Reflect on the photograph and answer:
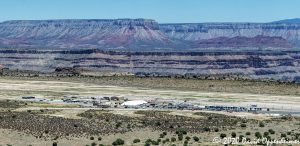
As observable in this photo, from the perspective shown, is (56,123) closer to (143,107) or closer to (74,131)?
(74,131)

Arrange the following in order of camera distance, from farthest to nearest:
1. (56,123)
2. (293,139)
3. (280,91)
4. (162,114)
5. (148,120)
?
(280,91) < (162,114) < (148,120) < (56,123) < (293,139)

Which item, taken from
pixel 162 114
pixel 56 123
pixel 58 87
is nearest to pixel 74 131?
pixel 56 123

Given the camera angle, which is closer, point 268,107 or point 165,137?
point 165,137

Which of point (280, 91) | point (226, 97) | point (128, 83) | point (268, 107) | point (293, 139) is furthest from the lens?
point (128, 83)

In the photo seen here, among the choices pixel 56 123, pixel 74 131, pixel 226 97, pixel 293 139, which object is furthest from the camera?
pixel 226 97

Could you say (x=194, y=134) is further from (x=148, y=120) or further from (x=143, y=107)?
(x=143, y=107)

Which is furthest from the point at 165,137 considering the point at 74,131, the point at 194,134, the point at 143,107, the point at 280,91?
the point at 280,91

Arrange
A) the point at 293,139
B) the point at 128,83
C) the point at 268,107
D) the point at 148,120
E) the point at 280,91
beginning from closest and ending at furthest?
the point at 293,139 < the point at 148,120 < the point at 268,107 < the point at 280,91 < the point at 128,83

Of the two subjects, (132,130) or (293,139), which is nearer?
(293,139)
